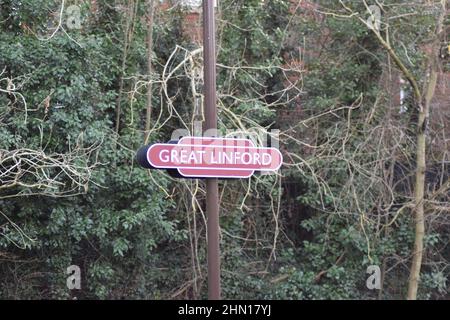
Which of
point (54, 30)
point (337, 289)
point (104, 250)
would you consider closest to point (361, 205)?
point (337, 289)

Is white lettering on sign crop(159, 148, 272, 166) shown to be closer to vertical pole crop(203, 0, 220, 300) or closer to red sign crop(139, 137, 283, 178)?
red sign crop(139, 137, 283, 178)

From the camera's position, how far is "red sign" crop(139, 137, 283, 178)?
254 inches

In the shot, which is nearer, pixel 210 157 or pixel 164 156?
pixel 164 156

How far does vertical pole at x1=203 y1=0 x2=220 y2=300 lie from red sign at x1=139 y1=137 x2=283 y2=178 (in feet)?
0.64

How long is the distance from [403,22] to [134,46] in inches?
207

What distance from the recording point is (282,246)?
42.1ft

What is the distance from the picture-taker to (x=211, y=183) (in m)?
6.70

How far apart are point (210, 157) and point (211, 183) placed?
321 mm

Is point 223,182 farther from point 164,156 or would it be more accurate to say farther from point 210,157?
point 164,156

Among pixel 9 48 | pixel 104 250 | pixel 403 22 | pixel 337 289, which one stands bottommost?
pixel 337 289

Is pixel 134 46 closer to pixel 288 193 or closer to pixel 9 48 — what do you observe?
pixel 9 48

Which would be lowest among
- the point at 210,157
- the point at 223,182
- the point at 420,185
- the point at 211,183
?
the point at 211,183

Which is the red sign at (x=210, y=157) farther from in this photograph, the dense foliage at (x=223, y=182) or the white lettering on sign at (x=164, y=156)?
the dense foliage at (x=223, y=182)

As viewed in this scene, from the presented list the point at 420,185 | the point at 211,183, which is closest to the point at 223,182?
the point at 420,185
